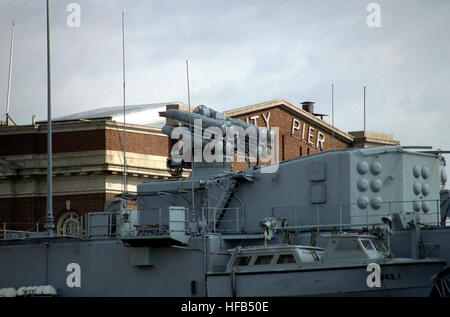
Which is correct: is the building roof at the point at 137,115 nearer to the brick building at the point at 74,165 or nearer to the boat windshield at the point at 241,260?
the brick building at the point at 74,165

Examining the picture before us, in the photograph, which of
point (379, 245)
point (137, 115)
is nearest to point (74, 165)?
point (137, 115)

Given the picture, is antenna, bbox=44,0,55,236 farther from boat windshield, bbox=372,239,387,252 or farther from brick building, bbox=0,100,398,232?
brick building, bbox=0,100,398,232

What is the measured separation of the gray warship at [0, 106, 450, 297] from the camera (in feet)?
90.8

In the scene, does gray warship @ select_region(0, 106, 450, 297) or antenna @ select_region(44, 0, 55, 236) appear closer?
gray warship @ select_region(0, 106, 450, 297)

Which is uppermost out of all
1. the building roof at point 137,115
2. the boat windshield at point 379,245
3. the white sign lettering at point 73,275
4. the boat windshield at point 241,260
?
the building roof at point 137,115

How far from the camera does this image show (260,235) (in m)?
31.1

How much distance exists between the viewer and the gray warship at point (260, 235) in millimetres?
27688

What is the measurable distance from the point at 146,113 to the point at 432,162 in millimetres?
30479

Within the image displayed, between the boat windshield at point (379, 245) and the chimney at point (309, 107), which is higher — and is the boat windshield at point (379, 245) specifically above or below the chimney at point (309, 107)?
below

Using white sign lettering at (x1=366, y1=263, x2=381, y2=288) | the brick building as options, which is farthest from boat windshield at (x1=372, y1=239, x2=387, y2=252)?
the brick building

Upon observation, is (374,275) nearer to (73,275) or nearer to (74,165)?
(73,275)

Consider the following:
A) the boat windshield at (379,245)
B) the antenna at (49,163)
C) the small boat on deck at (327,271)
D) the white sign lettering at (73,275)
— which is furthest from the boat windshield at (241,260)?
the antenna at (49,163)
